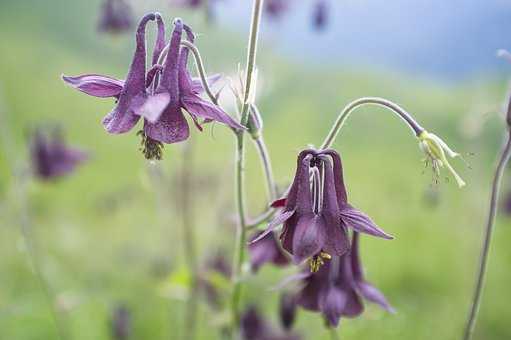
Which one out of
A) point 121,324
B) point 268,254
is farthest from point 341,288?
point 121,324

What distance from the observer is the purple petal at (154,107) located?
121 cm

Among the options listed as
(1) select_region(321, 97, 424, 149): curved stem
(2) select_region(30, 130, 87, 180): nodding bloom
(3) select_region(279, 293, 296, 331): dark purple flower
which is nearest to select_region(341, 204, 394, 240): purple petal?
(1) select_region(321, 97, 424, 149): curved stem

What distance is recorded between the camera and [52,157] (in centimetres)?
327

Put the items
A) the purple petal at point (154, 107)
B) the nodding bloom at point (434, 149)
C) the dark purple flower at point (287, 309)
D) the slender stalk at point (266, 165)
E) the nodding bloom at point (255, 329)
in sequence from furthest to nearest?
the nodding bloom at point (255, 329) < the dark purple flower at point (287, 309) < the slender stalk at point (266, 165) < the nodding bloom at point (434, 149) < the purple petal at point (154, 107)

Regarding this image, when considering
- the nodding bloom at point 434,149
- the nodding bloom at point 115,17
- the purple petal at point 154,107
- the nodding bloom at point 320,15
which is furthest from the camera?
the nodding bloom at point 115,17

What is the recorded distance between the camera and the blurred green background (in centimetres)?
362

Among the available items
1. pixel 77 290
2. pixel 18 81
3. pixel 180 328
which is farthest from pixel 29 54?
pixel 180 328

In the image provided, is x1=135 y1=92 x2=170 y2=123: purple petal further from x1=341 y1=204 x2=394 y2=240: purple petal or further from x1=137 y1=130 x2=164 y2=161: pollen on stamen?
x1=341 y1=204 x2=394 y2=240: purple petal

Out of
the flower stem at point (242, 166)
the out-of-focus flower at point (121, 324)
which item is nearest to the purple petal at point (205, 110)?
the flower stem at point (242, 166)

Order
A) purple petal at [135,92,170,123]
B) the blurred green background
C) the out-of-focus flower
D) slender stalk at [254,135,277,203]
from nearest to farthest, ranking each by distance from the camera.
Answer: purple petal at [135,92,170,123]
slender stalk at [254,135,277,203]
the out-of-focus flower
the blurred green background

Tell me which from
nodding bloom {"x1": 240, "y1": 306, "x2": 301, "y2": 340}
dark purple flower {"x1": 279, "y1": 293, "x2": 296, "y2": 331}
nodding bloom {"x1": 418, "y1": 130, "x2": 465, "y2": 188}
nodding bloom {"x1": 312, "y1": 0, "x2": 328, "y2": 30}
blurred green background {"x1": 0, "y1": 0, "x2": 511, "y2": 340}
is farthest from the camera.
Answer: blurred green background {"x1": 0, "y1": 0, "x2": 511, "y2": 340}

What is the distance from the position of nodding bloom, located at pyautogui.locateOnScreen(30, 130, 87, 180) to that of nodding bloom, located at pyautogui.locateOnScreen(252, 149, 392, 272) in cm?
223

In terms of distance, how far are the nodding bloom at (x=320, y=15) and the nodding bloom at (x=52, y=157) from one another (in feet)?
5.16

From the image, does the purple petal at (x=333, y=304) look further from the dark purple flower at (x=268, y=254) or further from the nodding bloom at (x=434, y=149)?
the nodding bloom at (x=434, y=149)
